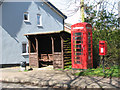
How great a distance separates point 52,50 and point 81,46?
2.68m

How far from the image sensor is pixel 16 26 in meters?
16.8

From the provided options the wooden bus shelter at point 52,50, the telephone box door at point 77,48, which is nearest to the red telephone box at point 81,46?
the telephone box door at point 77,48

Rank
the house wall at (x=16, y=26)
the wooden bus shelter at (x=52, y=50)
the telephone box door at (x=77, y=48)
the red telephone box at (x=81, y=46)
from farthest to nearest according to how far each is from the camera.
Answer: the house wall at (x=16, y=26) → the wooden bus shelter at (x=52, y=50) → the telephone box door at (x=77, y=48) → the red telephone box at (x=81, y=46)

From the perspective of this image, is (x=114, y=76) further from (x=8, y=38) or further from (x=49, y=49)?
(x=8, y=38)

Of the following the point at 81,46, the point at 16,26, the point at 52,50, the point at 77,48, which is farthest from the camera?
the point at 16,26

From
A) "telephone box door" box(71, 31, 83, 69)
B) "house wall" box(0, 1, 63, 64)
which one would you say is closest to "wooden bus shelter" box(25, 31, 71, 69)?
"telephone box door" box(71, 31, 83, 69)

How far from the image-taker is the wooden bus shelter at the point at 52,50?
12487 millimetres

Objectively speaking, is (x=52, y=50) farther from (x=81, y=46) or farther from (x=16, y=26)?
(x=16, y=26)

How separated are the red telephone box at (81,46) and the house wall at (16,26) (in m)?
7.23

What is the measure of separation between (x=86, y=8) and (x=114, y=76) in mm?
7357

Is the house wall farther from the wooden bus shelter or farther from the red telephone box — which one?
the red telephone box

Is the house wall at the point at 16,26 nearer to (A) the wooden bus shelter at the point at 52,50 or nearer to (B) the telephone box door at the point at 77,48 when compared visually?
(A) the wooden bus shelter at the point at 52,50

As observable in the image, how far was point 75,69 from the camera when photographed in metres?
11.4

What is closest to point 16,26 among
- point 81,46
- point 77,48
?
point 77,48
